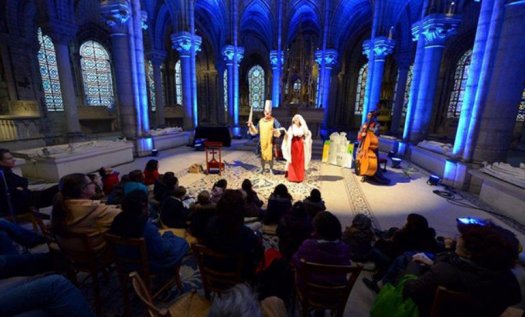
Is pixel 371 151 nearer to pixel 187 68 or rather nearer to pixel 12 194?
pixel 12 194

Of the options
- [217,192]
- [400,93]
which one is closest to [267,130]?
[217,192]

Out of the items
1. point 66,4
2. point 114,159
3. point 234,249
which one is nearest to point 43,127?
point 66,4

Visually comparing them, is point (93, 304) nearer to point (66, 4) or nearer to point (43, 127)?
point (66, 4)

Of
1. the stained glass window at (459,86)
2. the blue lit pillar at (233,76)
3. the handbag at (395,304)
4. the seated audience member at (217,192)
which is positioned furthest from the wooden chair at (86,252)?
the stained glass window at (459,86)

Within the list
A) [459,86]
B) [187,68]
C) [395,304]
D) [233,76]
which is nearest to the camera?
[395,304]

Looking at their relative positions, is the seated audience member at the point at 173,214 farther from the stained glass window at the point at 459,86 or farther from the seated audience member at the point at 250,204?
the stained glass window at the point at 459,86

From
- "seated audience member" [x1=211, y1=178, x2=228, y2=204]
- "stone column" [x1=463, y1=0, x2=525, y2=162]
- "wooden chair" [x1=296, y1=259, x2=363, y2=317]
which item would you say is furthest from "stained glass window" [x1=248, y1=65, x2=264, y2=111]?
"wooden chair" [x1=296, y1=259, x2=363, y2=317]

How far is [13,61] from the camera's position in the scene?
11867 mm

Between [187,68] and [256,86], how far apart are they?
13148mm

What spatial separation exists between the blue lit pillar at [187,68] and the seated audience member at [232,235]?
38.4 feet

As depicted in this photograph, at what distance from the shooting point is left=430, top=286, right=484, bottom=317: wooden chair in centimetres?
142

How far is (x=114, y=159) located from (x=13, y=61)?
9.96m

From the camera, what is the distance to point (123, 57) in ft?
27.7

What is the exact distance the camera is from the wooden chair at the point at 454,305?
142 centimetres
